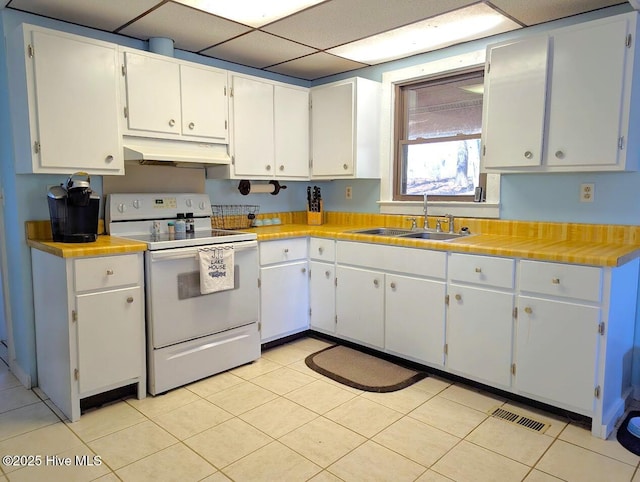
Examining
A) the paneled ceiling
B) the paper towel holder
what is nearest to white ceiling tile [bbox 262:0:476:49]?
the paneled ceiling

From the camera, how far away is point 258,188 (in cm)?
383

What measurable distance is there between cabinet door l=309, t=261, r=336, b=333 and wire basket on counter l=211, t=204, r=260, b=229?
708mm

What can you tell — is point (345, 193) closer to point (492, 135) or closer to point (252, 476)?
point (492, 135)

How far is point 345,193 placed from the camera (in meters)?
4.17

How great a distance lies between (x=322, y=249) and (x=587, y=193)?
1850 mm

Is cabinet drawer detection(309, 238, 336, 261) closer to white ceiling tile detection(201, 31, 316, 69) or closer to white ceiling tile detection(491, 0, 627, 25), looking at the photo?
white ceiling tile detection(201, 31, 316, 69)

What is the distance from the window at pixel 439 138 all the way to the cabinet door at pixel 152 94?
A: 70.9 inches

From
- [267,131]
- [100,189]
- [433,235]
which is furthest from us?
[267,131]

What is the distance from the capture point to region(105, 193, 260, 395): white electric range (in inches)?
105

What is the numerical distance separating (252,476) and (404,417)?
91cm

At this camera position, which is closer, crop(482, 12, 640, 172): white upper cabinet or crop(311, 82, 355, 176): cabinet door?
crop(482, 12, 640, 172): white upper cabinet

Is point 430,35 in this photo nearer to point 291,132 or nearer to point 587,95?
point 587,95

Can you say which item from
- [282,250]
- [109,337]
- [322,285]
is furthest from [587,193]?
[109,337]

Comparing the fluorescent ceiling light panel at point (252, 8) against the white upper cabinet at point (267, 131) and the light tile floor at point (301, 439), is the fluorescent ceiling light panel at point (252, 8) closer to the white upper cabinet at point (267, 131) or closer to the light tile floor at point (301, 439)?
the white upper cabinet at point (267, 131)
